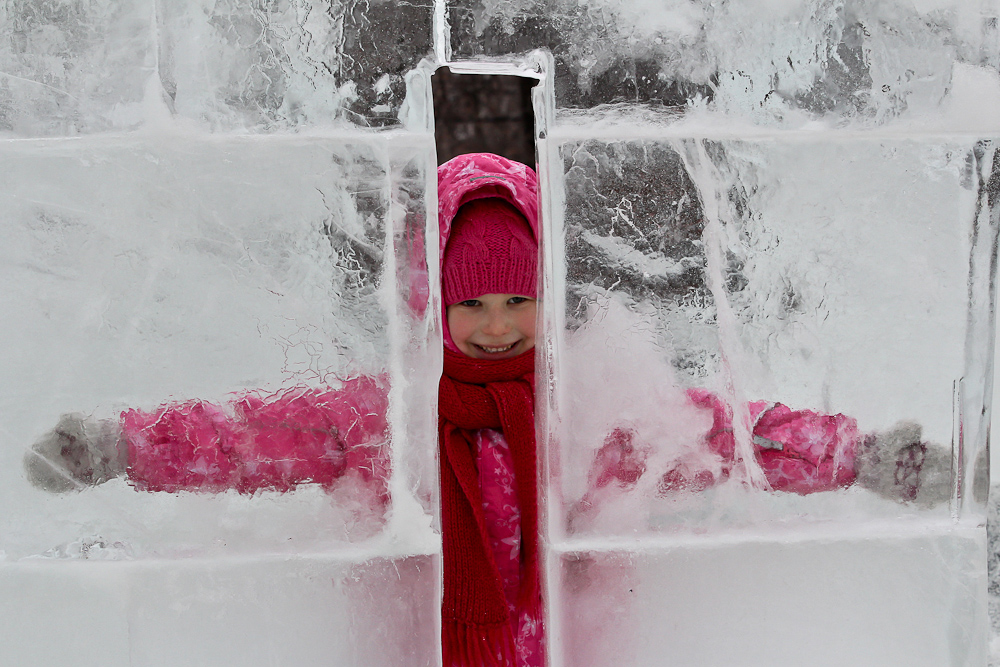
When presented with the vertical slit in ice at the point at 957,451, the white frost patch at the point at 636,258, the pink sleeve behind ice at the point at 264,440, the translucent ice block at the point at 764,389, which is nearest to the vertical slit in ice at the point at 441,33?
the translucent ice block at the point at 764,389

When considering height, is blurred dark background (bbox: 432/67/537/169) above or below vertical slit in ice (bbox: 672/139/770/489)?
above

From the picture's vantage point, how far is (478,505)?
46.7 inches

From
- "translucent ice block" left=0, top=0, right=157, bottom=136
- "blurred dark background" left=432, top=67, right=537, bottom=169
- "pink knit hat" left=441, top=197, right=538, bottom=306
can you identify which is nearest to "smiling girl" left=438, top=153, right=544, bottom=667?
"pink knit hat" left=441, top=197, right=538, bottom=306

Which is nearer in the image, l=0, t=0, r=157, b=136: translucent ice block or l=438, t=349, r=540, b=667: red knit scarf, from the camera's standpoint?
l=0, t=0, r=157, b=136: translucent ice block

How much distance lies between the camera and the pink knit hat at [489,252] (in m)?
1.23

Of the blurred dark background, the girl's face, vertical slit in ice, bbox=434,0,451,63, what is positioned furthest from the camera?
the blurred dark background

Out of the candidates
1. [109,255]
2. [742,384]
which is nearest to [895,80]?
[742,384]

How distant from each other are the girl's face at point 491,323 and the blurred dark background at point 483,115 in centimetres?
216

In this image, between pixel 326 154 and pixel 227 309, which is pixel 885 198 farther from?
pixel 227 309

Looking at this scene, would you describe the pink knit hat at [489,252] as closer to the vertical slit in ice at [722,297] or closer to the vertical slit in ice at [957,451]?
the vertical slit in ice at [722,297]

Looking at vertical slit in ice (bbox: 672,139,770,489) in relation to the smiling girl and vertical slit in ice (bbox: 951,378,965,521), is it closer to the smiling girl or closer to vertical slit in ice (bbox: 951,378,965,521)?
vertical slit in ice (bbox: 951,378,965,521)

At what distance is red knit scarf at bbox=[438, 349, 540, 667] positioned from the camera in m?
1.15

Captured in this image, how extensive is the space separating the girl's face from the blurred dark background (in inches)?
85.2

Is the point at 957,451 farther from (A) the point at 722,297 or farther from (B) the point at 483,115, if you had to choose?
(B) the point at 483,115
